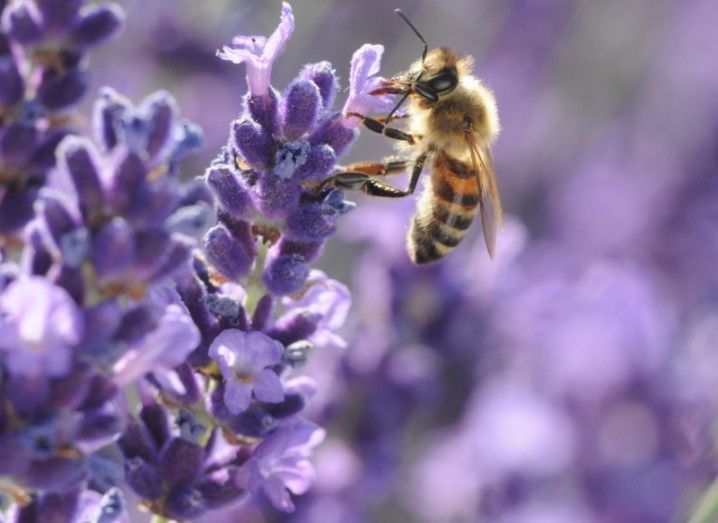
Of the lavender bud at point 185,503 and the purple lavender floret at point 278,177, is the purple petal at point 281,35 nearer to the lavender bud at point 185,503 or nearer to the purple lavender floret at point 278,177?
the purple lavender floret at point 278,177

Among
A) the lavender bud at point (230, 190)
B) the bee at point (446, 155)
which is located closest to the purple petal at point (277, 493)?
the lavender bud at point (230, 190)

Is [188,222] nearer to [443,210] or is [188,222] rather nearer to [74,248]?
[74,248]

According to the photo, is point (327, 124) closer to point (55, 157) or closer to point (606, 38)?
point (55, 157)

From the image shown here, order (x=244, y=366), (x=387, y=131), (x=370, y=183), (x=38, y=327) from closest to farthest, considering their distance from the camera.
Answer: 1. (x=38, y=327)
2. (x=244, y=366)
3. (x=370, y=183)
4. (x=387, y=131)

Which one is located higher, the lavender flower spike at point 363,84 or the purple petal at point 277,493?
the lavender flower spike at point 363,84

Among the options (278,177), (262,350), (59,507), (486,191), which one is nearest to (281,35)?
(278,177)

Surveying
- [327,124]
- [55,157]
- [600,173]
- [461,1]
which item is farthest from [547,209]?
[55,157]
